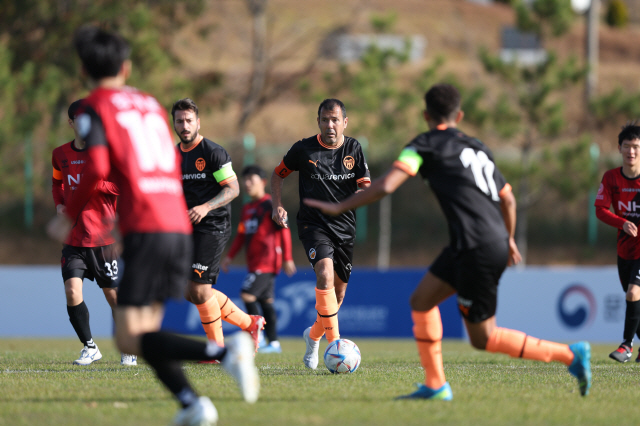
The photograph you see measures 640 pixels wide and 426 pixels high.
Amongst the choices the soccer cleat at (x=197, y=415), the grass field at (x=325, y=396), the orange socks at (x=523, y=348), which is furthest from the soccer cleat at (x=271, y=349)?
the soccer cleat at (x=197, y=415)

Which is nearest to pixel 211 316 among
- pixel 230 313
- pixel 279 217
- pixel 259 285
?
pixel 230 313

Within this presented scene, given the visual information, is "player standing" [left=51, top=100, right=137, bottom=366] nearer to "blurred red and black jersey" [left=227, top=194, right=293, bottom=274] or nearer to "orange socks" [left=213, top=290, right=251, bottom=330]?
"orange socks" [left=213, top=290, right=251, bottom=330]

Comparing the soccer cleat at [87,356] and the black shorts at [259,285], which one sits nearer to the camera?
the soccer cleat at [87,356]

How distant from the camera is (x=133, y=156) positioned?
14.2 feet

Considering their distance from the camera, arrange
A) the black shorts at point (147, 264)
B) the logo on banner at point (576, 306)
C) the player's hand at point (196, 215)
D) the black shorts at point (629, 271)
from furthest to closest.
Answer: the logo on banner at point (576, 306) → the black shorts at point (629, 271) → the player's hand at point (196, 215) → the black shorts at point (147, 264)

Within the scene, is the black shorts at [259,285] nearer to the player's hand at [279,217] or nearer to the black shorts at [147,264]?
the player's hand at [279,217]

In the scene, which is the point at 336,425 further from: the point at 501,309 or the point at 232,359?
the point at 501,309

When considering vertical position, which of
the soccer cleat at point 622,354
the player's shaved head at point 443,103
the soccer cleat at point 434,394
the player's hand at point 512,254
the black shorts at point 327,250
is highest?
the player's shaved head at point 443,103

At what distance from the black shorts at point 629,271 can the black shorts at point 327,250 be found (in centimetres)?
330

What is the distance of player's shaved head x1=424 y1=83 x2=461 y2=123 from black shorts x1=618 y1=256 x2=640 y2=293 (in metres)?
4.38

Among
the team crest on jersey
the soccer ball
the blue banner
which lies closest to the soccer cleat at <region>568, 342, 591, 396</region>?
the soccer ball

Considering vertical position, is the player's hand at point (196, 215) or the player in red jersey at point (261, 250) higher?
the player's hand at point (196, 215)

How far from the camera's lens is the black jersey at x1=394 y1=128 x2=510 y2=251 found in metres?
5.11

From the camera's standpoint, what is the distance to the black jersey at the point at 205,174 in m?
7.60
